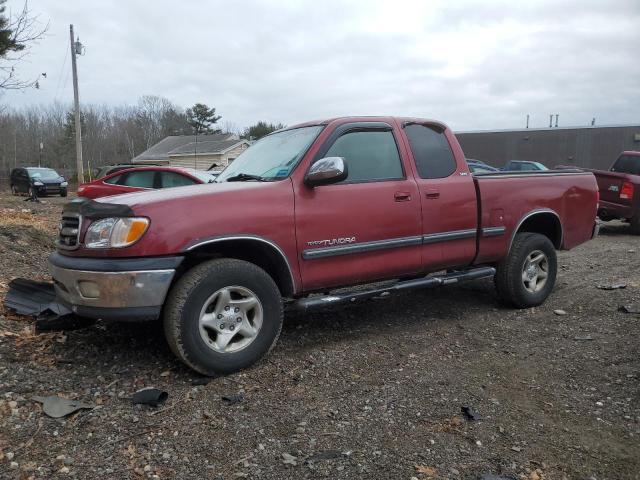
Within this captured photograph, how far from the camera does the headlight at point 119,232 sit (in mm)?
3348

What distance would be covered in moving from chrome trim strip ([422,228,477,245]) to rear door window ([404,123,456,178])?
532 millimetres

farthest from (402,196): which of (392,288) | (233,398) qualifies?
(233,398)

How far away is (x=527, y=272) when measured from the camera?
5484 mm

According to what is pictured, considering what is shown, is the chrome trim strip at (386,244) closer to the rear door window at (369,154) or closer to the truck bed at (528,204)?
the truck bed at (528,204)

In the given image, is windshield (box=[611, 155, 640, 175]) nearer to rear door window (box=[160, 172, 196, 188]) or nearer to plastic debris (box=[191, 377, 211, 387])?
rear door window (box=[160, 172, 196, 188])

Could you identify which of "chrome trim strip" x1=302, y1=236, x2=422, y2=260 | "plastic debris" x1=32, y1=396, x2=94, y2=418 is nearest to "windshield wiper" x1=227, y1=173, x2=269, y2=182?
"chrome trim strip" x1=302, y1=236, x2=422, y2=260

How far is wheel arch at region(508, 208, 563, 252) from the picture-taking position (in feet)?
18.1

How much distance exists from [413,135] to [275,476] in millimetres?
3287

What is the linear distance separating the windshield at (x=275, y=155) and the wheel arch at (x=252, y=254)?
59 cm

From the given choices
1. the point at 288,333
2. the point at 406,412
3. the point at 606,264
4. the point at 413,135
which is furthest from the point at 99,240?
the point at 606,264

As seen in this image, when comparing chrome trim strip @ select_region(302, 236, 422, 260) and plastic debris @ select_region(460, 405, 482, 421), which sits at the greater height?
chrome trim strip @ select_region(302, 236, 422, 260)

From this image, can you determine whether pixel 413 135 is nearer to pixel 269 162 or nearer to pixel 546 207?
pixel 269 162

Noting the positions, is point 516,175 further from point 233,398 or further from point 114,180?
point 114,180

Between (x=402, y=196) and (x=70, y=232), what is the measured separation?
8.53 ft
